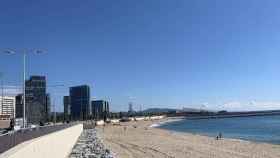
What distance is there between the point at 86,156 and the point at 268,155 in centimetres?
1515

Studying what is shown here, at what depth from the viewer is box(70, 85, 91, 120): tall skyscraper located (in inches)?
6152

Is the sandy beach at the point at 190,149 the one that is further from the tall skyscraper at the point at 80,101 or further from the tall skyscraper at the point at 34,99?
the tall skyscraper at the point at 80,101

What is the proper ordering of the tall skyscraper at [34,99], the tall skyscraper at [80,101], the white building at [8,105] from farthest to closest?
the tall skyscraper at [80,101] → the white building at [8,105] → the tall skyscraper at [34,99]

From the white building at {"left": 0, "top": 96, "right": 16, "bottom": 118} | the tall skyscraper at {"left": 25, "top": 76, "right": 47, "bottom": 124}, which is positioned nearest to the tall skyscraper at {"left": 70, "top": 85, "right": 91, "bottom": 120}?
the white building at {"left": 0, "top": 96, "right": 16, "bottom": 118}

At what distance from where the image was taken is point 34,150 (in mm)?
10211

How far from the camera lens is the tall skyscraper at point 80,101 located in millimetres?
156250

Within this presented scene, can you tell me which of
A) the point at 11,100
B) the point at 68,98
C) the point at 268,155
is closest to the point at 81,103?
the point at 68,98

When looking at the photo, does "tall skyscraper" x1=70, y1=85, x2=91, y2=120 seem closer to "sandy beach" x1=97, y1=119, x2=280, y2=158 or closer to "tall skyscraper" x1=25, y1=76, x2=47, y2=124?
"tall skyscraper" x1=25, y1=76, x2=47, y2=124

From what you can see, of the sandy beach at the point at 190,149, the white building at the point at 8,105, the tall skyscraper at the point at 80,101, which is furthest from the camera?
the tall skyscraper at the point at 80,101

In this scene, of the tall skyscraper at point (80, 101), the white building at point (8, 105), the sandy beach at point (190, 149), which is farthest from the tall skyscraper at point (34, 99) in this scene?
the tall skyscraper at point (80, 101)

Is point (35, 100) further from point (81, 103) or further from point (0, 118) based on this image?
point (81, 103)

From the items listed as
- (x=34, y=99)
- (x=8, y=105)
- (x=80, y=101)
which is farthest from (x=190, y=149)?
(x=80, y=101)

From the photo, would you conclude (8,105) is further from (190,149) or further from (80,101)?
(190,149)

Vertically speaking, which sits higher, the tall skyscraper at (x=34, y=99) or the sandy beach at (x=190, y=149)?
the tall skyscraper at (x=34, y=99)
